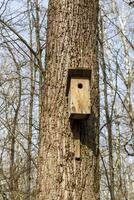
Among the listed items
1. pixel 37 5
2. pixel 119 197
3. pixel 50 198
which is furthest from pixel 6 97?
pixel 50 198

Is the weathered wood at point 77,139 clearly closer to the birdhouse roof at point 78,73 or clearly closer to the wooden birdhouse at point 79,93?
the wooden birdhouse at point 79,93

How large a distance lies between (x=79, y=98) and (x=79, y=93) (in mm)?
33

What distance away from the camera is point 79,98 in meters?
1.99

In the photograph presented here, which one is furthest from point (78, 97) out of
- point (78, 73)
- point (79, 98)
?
point (78, 73)

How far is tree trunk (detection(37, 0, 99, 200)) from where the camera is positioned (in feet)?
6.49

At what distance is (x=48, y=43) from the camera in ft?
7.81

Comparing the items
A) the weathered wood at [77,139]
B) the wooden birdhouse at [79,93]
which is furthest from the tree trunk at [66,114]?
the wooden birdhouse at [79,93]

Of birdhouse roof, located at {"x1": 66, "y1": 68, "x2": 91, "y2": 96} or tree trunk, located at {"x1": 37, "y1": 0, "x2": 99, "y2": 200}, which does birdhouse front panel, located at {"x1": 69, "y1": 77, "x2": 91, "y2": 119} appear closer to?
birdhouse roof, located at {"x1": 66, "y1": 68, "x2": 91, "y2": 96}

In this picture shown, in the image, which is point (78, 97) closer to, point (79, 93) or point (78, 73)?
point (79, 93)

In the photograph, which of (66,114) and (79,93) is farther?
(66,114)

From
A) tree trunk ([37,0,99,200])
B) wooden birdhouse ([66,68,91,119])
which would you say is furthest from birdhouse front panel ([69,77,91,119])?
tree trunk ([37,0,99,200])

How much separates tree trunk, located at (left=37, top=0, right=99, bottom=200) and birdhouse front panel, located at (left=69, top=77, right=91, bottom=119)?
134 mm

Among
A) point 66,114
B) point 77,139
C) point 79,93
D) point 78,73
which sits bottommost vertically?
point 77,139

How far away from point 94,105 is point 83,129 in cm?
21
